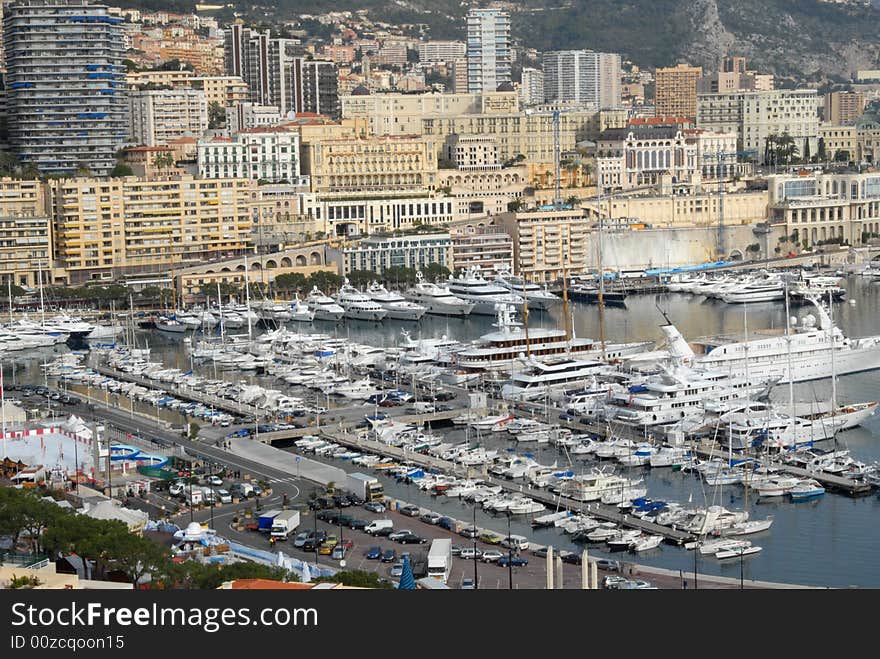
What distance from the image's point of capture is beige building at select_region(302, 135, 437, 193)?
1828 inches

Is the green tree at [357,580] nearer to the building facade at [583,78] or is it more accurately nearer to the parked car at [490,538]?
the parked car at [490,538]

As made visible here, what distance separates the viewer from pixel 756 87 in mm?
68000

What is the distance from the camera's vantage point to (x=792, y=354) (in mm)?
25672

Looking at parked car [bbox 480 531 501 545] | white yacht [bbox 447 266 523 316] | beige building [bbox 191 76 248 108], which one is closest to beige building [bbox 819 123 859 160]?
beige building [bbox 191 76 248 108]

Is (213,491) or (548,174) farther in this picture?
(548,174)

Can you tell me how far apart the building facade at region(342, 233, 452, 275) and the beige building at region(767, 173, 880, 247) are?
10.4m

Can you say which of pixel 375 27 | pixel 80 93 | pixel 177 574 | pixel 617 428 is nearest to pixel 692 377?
pixel 617 428

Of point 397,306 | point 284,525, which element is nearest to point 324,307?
point 397,306

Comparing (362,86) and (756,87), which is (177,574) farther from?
(756,87)

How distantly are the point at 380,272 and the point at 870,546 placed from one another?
23946 millimetres

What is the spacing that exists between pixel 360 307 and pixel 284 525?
62.8 ft

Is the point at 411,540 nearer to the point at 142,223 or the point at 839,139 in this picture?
the point at 142,223

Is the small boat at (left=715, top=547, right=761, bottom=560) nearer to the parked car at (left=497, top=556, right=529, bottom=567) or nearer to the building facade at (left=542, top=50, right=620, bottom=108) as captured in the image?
the parked car at (left=497, top=556, right=529, bottom=567)
